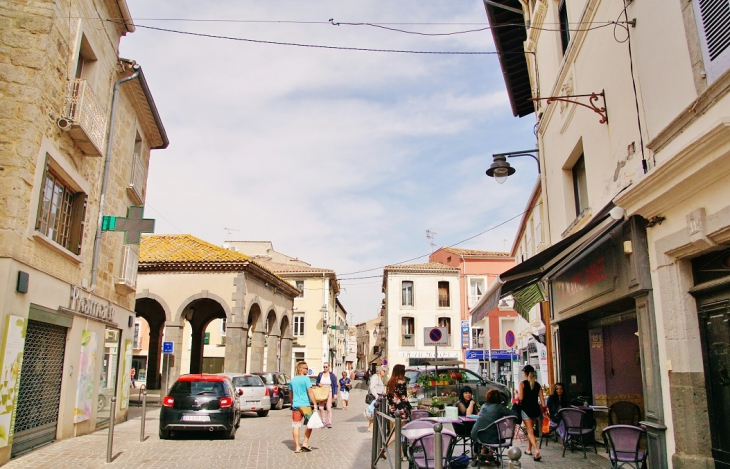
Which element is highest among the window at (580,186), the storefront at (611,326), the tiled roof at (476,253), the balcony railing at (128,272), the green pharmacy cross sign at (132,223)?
the tiled roof at (476,253)

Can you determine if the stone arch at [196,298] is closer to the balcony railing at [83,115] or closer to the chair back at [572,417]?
the balcony railing at [83,115]

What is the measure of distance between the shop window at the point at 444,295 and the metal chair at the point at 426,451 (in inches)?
1526

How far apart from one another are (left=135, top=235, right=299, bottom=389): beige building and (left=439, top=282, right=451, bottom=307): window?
20287mm

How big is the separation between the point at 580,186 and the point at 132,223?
946 cm

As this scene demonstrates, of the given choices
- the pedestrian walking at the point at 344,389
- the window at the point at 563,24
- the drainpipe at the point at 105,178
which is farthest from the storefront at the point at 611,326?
the pedestrian walking at the point at 344,389

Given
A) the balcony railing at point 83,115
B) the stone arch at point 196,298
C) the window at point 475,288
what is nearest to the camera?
the balcony railing at point 83,115

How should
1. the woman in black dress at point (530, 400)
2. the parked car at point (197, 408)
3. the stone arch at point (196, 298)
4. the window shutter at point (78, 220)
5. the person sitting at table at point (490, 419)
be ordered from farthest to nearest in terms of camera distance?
the stone arch at point (196, 298)
the window shutter at point (78, 220)
the parked car at point (197, 408)
the woman in black dress at point (530, 400)
the person sitting at table at point (490, 419)

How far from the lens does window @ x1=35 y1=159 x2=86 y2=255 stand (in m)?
10.4

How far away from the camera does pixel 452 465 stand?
7762 mm

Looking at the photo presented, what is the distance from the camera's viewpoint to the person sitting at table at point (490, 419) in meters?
8.09

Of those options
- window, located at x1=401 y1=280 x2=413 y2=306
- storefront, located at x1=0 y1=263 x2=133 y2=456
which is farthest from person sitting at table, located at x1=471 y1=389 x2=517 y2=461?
window, located at x1=401 y1=280 x2=413 y2=306

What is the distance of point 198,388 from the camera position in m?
12.1

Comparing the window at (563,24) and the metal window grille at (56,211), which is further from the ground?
the window at (563,24)

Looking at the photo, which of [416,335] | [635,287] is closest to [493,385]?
[635,287]
